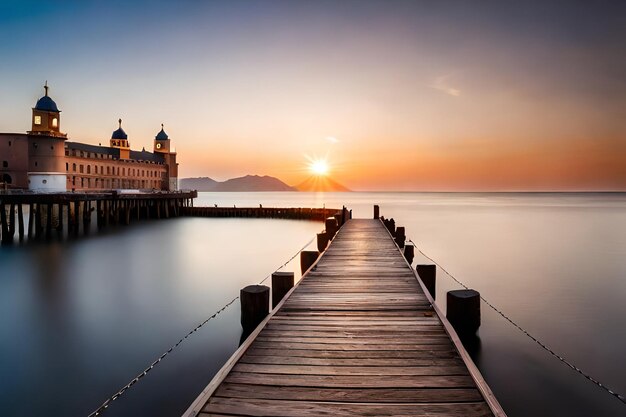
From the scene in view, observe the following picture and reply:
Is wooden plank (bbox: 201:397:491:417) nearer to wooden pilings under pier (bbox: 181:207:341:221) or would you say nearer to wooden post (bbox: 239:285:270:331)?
wooden post (bbox: 239:285:270:331)

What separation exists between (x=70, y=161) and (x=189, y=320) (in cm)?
6365

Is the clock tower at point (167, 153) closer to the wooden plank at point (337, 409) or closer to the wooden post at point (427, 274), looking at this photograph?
the wooden post at point (427, 274)

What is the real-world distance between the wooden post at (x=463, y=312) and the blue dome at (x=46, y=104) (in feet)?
213

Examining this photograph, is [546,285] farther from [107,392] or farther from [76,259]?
[76,259]

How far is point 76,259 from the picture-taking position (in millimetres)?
26234

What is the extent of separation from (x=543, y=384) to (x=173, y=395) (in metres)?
8.40

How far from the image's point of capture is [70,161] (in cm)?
6506

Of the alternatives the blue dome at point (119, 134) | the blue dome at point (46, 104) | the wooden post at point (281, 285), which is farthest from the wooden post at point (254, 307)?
the blue dome at point (119, 134)

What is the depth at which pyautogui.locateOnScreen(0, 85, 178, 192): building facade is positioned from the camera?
171 ft

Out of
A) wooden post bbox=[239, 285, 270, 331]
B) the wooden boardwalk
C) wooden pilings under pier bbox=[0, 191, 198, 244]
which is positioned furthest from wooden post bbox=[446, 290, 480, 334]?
wooden pilings under pier bbox=[0, 191, 198, 244]

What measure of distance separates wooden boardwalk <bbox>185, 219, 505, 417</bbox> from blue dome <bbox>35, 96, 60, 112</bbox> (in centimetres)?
6201

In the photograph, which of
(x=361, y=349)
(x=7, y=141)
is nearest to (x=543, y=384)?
(x=361, y=349)

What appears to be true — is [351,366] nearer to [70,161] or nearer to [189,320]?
[189,320]

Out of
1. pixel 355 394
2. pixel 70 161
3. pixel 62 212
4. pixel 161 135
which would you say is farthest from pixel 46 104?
pixel 355 394
